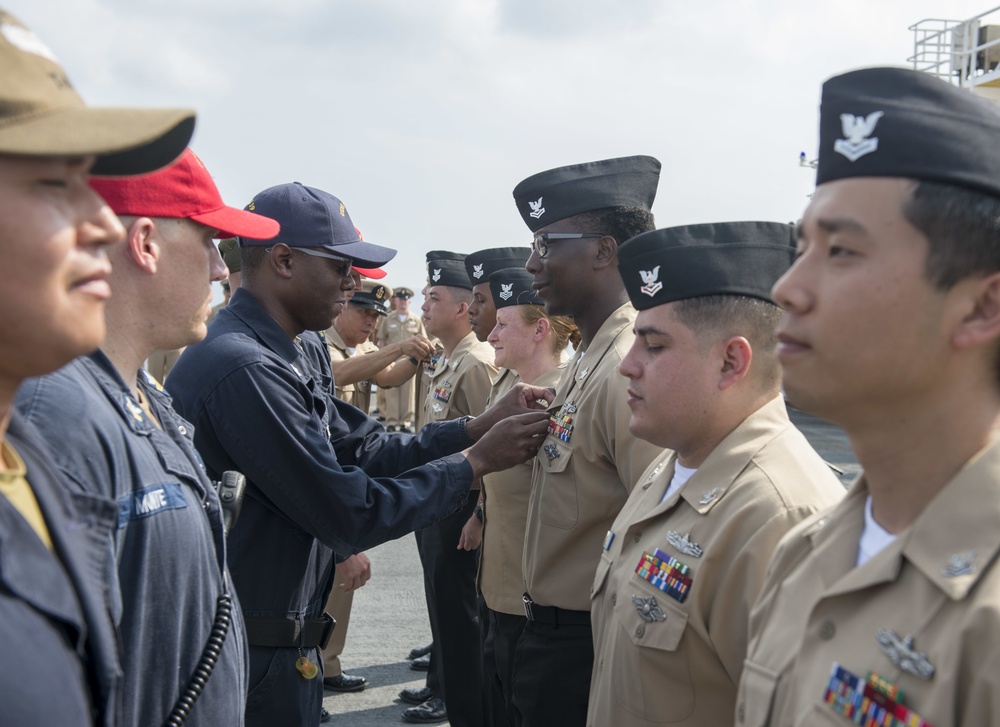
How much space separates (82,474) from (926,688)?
1.56 m

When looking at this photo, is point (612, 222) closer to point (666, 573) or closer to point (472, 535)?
point (666, 573)

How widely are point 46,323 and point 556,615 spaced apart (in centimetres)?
253

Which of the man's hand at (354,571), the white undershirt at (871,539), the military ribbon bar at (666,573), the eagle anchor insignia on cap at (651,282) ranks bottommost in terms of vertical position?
the man's hand at (354,571)

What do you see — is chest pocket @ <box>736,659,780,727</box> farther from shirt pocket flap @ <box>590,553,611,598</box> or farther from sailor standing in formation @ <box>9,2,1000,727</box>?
shirt pocket flap @ <box>590,553,611,598</box>

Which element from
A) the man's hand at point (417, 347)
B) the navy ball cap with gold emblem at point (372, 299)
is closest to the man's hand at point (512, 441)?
the man's hand at point (417, 347)

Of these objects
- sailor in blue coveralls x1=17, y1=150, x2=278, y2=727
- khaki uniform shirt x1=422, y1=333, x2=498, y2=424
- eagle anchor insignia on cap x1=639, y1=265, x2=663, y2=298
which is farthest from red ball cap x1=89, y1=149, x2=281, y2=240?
khaki uniform shirt x1=422, y1=333, x2=498, y2=424

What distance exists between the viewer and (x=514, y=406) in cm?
391

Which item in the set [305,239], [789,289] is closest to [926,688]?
[789,289]

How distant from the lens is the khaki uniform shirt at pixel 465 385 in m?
6.54

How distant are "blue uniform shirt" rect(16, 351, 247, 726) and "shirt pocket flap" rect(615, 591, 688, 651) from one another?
0.99 meters

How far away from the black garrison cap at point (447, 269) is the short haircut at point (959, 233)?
20.1 feet

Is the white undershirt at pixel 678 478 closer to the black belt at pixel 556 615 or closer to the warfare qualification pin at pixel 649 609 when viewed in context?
the warfare qualification pin at pixel 649 609

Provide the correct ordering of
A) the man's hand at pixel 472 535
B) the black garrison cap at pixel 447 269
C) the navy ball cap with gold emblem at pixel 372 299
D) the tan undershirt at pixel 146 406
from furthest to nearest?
the navy ball cap with gold emblem at pixel 372 299 < the black garrison cap at pixel 447 269 < the man's hand at pixel 472 535 < the tan undershirt at pixel 146 406

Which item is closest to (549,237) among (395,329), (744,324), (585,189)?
(585,189)
